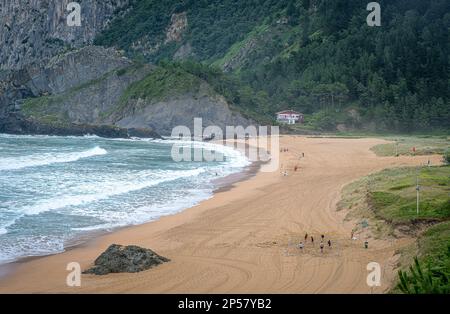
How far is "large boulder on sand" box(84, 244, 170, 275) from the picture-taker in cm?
1627

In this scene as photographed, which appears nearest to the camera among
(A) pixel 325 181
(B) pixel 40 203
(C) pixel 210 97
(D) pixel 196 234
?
(D) pixel 196 234

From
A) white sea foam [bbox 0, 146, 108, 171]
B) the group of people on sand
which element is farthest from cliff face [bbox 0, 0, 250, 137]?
the group of people on sand

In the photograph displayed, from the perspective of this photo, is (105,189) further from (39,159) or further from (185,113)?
(185,113)

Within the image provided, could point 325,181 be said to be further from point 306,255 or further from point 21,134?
point 21,134

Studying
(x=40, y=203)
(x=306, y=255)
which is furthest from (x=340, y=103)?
(x=306, y=255)

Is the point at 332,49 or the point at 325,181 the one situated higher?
the point at 332,49

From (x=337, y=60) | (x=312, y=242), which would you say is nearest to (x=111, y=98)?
(x=337, y=60)

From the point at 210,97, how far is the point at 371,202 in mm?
67538

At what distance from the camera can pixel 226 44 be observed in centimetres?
14862

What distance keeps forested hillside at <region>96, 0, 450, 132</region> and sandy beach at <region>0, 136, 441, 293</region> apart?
61.2 meters

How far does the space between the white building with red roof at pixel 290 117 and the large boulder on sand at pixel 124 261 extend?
74.2m

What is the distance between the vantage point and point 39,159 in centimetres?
4606

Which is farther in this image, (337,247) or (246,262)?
(337,247)

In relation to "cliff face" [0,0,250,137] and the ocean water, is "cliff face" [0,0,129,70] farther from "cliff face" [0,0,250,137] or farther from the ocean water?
the ocean water
